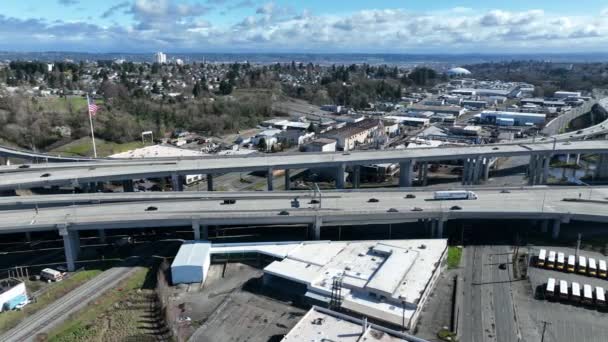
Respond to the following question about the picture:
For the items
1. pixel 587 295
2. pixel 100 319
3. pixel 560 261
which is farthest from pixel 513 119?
pixel 100 319

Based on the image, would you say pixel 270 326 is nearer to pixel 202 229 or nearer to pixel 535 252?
pixel 202 229

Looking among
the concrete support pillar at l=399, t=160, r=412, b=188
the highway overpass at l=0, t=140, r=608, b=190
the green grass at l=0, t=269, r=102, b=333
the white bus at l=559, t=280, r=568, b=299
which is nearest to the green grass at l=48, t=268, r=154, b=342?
the green grass at l=0, t=269, r=102, b=333

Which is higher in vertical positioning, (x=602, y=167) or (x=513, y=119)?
(x=513, y=119)

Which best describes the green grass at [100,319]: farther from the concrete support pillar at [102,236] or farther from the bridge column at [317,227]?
the bridge column at [317,227]

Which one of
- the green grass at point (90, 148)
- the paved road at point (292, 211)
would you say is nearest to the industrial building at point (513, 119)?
the paved road at point (292, 211)

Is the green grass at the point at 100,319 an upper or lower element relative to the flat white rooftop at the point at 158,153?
lower

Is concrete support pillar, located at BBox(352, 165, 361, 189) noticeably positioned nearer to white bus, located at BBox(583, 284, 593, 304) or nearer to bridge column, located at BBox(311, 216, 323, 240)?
bridge column, located at BBox(311, 216, 323, 240)

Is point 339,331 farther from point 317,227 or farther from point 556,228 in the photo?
point 556,228
